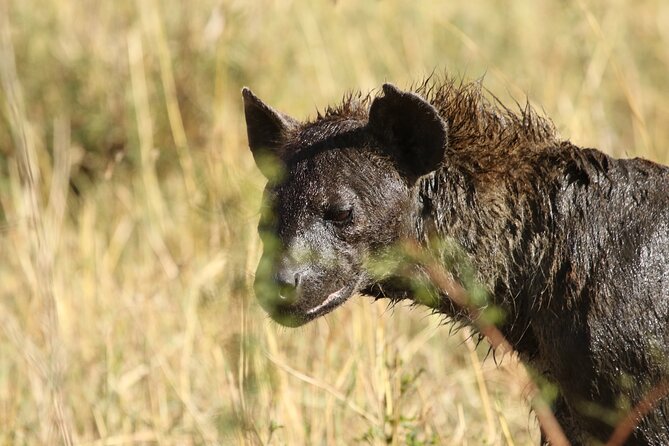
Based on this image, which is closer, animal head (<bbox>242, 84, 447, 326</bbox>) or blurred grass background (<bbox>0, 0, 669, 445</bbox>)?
animal head (<bbox>242, 84, 447, 326</bbox>)

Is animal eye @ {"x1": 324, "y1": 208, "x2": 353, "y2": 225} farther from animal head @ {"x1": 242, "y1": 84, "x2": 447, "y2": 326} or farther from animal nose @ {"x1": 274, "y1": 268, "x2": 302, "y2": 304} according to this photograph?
animal nose @ {"x1": 274, "y1": 268, "x2": 302, "y2": 304}

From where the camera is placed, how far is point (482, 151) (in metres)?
4.85

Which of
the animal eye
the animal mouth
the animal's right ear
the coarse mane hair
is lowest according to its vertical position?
the animal mouth

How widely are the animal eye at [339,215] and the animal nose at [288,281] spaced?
0.79 feet

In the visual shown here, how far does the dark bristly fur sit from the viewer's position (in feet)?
14.9

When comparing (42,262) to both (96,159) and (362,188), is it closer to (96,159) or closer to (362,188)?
(362,188)

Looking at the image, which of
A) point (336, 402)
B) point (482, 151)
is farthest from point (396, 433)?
point (482, 151)

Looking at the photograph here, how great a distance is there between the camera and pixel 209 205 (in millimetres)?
7176

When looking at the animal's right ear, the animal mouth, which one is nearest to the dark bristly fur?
the animal mouth

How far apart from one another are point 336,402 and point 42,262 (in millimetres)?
1596

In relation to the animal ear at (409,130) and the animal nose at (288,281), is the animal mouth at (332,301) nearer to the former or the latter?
the animal nose at (288,281)

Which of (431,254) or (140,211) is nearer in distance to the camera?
(431,254)

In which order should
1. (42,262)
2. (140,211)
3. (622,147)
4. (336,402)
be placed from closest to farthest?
(42,262), (336,402), (140,211), (622,147)

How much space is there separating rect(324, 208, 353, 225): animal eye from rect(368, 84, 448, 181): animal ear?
0.92 ft
